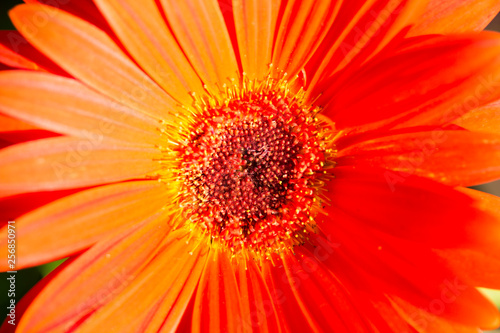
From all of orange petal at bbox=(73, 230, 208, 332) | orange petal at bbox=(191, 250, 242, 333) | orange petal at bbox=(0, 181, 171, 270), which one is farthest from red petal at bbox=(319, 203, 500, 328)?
orange petal at bbox=(0, 181, 171, 270)

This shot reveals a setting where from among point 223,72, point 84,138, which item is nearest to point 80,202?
point 84,138

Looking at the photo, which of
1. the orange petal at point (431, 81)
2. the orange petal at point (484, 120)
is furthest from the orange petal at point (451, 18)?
the orange petal at point (484, 120)

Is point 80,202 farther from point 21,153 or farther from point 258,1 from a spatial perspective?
point 258,1

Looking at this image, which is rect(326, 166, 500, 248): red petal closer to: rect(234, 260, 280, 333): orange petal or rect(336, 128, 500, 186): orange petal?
rect(336, 128, 500, 186): orange petal

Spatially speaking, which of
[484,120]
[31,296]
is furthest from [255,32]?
[31,296]

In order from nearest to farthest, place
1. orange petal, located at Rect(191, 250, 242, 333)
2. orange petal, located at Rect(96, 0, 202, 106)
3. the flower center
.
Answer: orange petal, located at Rect(96, 0, 202, 106)
orange petal, located at Rect(191, 250, 242, 333)
the flower center

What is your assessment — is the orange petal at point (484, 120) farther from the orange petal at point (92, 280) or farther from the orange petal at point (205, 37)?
the orange petal at point (92, 280)

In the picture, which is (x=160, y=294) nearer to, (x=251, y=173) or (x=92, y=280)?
(x=92, y=280)
